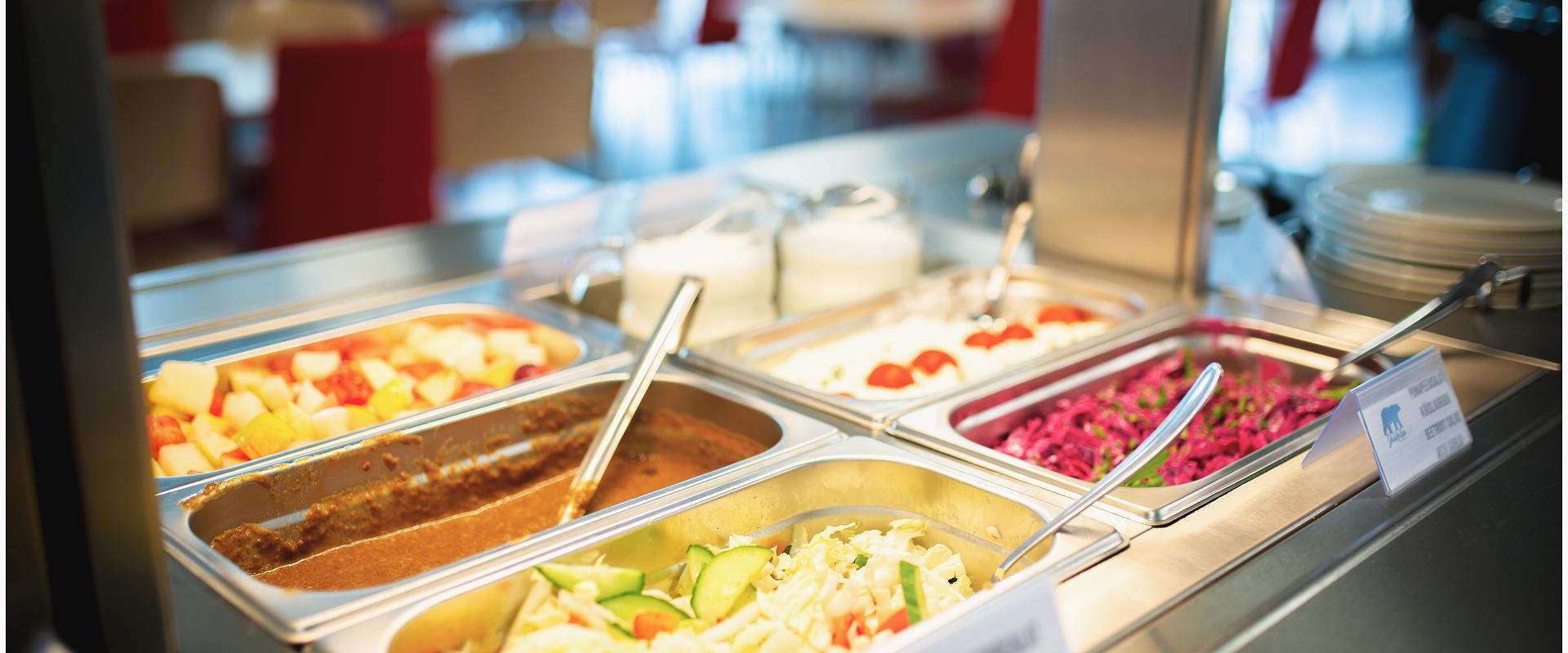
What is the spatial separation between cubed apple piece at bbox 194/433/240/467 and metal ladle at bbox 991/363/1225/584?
0.68 meters

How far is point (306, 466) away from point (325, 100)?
1914mm

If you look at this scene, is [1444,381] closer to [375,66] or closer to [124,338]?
[124,338]

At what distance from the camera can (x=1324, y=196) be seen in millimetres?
1699

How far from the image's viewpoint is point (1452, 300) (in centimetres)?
141

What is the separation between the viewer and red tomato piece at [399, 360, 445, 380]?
135 cm

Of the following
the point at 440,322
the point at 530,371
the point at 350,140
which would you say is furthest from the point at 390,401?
the point at 350,140

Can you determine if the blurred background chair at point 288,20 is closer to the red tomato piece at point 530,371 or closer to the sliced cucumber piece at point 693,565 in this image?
the red tomato piece at point 530,371

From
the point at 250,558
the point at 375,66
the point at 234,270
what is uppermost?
the point at 375,66

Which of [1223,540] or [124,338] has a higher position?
[124,338]

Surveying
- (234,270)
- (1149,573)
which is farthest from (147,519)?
(234,270)

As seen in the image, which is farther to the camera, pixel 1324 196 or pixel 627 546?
pixel 1324 196

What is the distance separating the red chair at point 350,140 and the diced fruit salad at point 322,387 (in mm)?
1526

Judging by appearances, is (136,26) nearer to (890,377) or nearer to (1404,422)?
(890,377)

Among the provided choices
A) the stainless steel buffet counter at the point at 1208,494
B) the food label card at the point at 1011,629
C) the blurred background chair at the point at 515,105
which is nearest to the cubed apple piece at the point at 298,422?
the stainless steel buffet counter at the point at 1208,494
